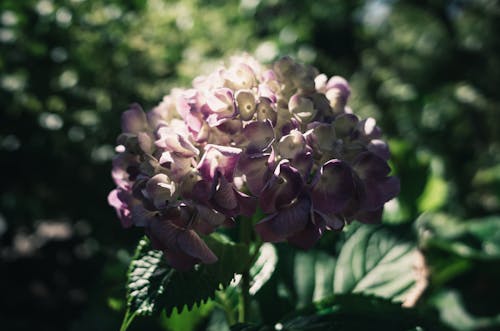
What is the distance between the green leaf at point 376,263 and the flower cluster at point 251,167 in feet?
1.20

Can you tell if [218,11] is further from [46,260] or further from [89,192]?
[46,260]

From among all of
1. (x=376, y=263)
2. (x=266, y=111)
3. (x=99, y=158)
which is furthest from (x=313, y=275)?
(x=99, y=158)

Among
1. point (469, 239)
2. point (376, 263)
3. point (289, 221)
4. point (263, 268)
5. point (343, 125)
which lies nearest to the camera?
point (289, 221)

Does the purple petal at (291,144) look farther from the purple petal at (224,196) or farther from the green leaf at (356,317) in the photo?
the green leaf at (356,317)

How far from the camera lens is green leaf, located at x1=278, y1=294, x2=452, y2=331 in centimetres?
86

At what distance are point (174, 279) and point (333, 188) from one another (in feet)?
1.02

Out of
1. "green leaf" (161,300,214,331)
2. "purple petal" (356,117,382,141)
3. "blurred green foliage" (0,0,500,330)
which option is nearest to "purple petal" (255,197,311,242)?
"purple petal" (356,117,382,141)

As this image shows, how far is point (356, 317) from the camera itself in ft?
2.90

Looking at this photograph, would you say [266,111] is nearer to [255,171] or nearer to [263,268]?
[255,171]

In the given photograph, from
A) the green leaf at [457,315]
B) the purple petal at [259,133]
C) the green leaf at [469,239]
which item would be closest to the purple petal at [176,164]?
the purple petal at [259,133]

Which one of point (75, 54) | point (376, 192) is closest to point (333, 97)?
point (376, 192)

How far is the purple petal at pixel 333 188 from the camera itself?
0.74 m

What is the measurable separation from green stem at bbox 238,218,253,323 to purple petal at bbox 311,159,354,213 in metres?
0.20

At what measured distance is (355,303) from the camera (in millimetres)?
964
